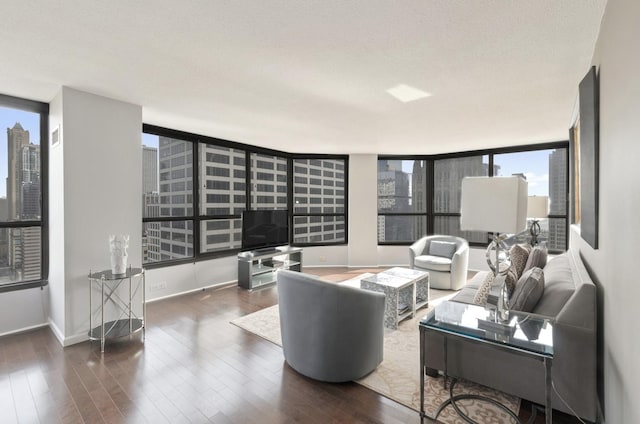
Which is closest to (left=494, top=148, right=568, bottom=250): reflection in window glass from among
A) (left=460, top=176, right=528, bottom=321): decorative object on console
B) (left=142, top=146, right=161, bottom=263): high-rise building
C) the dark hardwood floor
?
(left=460, top=176, right=528, bottom=321): decorative object on console

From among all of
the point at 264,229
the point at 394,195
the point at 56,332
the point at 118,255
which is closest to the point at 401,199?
the point at 394,195

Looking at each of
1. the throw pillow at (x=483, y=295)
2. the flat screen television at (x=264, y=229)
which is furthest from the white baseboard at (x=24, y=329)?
the throw pillow at (x=483, y=295)

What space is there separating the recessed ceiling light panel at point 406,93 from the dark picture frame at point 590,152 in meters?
1.27

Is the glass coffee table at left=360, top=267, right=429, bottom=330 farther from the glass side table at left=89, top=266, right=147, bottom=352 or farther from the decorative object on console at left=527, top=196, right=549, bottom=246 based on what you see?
the glass side table at left=89, top=266, right=147, bottom=352

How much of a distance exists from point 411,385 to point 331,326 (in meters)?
0.80

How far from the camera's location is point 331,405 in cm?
224

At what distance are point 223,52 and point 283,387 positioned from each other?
2542 mm

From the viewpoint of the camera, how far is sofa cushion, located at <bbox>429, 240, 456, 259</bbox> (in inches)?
216

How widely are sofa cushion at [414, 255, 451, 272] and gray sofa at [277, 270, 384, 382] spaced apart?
9.32ft

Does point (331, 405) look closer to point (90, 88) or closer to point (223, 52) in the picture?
point (223, 52)

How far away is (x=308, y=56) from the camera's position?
2.41 m

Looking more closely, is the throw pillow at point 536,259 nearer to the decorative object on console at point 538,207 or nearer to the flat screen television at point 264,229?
the decorative object on console at point 538,207

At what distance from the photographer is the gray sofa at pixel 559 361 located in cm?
194

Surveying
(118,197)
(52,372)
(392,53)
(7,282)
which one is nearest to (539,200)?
(392,53)
